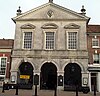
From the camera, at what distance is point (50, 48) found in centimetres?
3384

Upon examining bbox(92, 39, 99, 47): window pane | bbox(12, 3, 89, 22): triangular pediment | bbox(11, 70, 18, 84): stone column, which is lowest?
bbox(11, 70, 18, 84): stone column

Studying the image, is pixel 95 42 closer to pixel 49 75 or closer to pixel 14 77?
pixel 49 75

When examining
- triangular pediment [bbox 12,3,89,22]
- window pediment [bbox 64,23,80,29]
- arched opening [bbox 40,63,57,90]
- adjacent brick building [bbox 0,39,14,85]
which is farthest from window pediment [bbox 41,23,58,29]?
adjacent brick building [bbox 0,39,14,85]

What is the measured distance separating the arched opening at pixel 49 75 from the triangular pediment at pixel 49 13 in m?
6.96

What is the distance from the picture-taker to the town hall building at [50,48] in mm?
33000

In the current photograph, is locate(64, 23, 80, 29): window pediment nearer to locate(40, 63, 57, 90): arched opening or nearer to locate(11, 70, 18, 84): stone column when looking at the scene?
locate(40, 63, 57, 90): arched opening

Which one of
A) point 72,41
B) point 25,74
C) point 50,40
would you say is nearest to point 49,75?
point 25,74

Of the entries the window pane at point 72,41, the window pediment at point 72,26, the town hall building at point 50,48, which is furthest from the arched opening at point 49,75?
the window pediment at point 72,26

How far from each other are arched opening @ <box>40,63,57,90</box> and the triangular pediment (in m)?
6.96

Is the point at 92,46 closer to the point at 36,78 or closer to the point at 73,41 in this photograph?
the point at 73,41

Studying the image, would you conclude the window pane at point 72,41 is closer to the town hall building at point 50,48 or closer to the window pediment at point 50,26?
the town hall building at point 50,48

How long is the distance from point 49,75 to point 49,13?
8.98 m

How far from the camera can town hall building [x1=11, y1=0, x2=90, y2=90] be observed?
108 feet

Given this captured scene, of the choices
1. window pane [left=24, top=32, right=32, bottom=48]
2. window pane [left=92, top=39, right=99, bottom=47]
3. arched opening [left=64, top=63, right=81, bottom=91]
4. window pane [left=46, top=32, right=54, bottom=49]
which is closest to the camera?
window pane [left=46, top=32, right=54, bottom=49]
